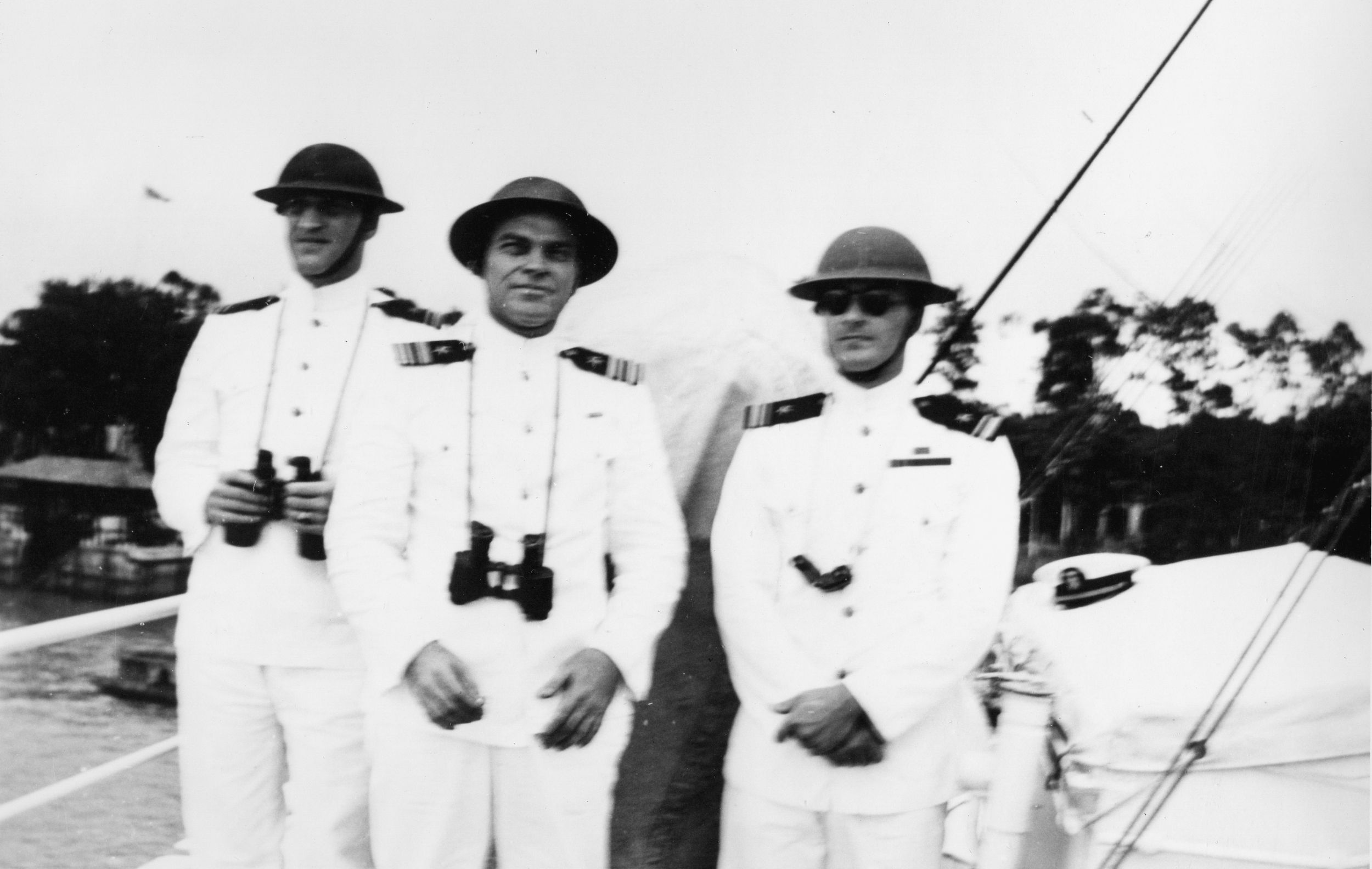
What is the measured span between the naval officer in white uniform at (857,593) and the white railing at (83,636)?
1.29 metres

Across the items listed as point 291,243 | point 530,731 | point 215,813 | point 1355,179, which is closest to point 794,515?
point 530,731

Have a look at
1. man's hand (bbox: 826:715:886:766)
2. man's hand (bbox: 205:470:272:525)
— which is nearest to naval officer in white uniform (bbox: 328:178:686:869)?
man's hand (bbox: 205:470:272:525)

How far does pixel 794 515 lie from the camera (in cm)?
221

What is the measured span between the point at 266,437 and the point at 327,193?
58 cm

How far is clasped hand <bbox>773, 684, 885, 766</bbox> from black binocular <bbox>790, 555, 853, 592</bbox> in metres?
0.21

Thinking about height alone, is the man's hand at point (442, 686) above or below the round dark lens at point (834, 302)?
below

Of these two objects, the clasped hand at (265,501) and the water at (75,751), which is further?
the water at (75,751)

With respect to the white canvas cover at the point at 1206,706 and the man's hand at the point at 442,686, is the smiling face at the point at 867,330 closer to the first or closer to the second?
the white canvas cover at the point at 1206,706

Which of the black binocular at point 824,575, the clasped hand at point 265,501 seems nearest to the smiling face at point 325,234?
the clasped hand at point 265,501

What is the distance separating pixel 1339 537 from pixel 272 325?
104 inches

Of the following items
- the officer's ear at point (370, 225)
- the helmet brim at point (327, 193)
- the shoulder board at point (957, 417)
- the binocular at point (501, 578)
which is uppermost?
the helmet brim at point (327, 193)

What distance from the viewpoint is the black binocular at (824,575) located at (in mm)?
2164

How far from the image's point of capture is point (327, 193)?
7.63 feet

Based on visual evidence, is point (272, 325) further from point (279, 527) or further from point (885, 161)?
point (885, 161)
